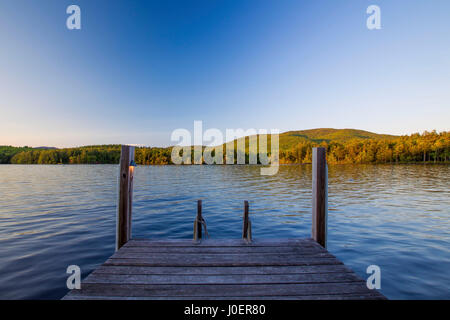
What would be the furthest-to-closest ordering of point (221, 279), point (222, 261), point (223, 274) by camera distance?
1. point (222, 261)
2. point (223, 274)
3. point (221, 279)

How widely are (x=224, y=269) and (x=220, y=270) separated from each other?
0.09m

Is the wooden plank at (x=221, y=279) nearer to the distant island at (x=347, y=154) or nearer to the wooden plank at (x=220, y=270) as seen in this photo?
the wooden plank at (x=220, y=270)

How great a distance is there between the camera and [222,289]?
374 cm

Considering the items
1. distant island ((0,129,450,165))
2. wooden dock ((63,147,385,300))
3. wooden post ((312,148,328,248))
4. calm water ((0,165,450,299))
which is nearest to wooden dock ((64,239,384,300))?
wooden dock ((63,147,385,300))

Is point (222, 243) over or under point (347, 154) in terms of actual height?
under

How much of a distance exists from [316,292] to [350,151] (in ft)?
465

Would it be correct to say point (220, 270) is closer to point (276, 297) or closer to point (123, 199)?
point (276, 297)

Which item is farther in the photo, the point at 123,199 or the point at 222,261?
the point at 123,199

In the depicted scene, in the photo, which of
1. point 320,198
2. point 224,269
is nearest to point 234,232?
point 320,198

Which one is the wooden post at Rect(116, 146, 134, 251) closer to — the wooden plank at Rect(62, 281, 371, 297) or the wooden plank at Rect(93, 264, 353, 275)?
the wooden plank at Rect(93, 264, 353, 275)

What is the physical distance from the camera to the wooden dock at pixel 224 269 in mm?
3619

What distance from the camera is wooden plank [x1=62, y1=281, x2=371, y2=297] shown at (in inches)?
142

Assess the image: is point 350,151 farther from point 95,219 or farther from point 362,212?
point 95,219

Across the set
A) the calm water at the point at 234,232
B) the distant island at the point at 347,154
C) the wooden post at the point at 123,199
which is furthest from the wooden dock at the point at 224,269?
the distant island at the point at 347,154
